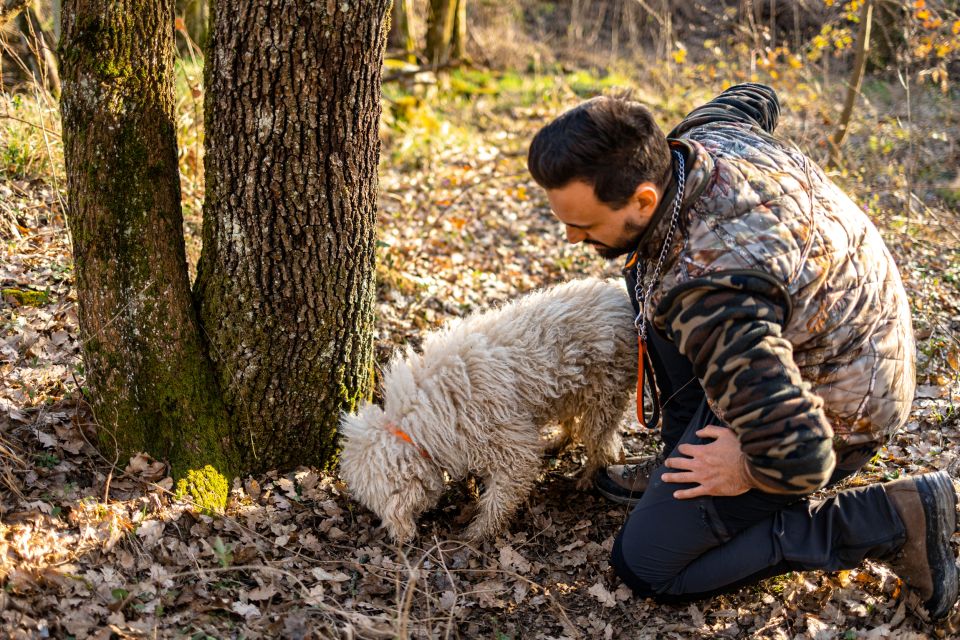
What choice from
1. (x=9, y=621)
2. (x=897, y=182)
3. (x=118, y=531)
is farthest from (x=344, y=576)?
(x=897, y=182)

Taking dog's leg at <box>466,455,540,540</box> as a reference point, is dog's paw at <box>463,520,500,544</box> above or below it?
below

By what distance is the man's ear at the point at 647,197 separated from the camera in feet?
8.03

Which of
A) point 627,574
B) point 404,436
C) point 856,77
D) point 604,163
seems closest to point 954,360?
point 627,574

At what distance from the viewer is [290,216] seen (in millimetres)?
3191

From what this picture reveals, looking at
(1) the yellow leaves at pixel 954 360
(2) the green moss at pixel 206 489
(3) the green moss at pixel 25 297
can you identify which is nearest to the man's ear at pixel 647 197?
(2) the green moss at pixel 206 489

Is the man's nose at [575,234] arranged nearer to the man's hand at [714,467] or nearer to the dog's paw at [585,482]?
the man's hand at [714,467]

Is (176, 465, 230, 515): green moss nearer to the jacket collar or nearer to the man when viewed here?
the man

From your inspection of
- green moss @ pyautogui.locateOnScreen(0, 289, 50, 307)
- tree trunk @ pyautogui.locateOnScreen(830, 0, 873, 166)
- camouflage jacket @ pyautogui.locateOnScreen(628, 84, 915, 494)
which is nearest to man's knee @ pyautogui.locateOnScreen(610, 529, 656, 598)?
camouflage jacket @ pyautogui.locateOnScreen(628, 84, 915, 494)

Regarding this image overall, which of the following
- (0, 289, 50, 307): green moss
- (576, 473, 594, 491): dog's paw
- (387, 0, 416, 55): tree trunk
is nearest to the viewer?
(576, 473, 594, 491): dog's paw

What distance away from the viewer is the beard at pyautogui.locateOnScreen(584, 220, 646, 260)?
8.39ft

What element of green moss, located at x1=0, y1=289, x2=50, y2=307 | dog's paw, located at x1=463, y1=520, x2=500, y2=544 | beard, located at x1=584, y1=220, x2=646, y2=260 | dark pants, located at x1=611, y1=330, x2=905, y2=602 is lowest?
dog's paw, located at x1=463, y1=520, x2=500, y2=544

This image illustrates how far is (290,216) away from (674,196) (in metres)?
1.67

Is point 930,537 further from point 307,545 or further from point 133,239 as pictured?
point 133,239

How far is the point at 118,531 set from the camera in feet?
9.74
